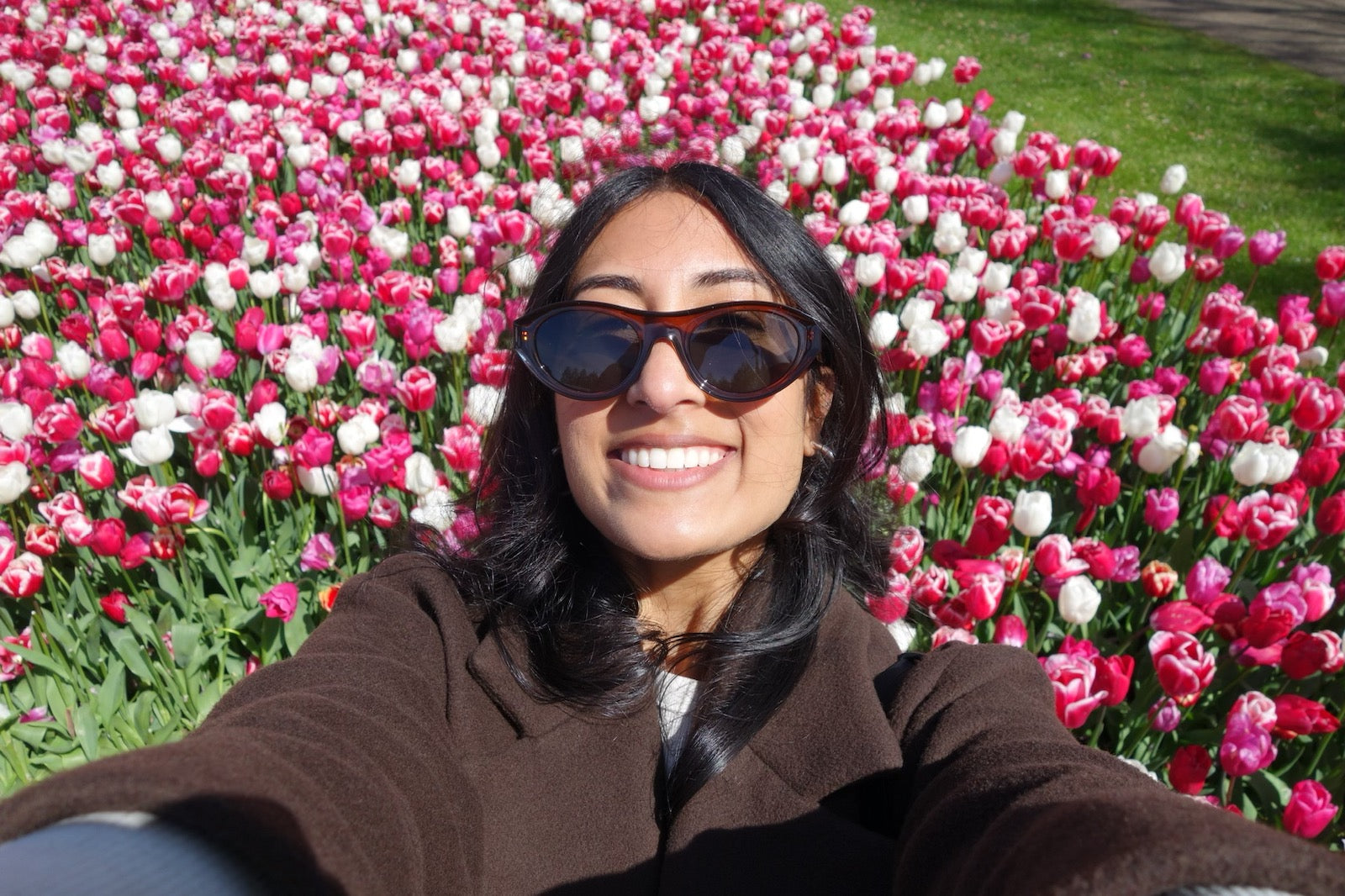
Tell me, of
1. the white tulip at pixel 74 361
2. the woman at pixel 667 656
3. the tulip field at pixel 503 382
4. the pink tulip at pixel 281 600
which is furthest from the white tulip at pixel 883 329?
the white tulip at pixel 74 361

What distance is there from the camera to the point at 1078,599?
6.77ft

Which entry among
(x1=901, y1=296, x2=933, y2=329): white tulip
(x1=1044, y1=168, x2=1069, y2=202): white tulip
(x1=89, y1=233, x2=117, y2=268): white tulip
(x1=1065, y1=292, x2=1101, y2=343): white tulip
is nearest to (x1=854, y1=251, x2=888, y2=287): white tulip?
(x1=901, y1=296, x2=933, y2=329): white tulip

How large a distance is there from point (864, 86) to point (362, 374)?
3744 millimetres

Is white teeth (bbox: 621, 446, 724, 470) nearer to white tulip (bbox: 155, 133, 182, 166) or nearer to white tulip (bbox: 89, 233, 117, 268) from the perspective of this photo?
white tulip (bbox: 89, 233, 117, 268)

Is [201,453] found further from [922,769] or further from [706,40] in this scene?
[706,40]

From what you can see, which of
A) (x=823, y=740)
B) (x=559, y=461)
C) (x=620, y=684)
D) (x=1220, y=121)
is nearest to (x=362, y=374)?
(x=559, y=461)

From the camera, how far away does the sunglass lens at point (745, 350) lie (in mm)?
1371

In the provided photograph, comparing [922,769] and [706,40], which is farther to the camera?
[706,40]

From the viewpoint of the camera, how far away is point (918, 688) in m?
1.37

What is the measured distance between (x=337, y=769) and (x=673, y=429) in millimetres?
663

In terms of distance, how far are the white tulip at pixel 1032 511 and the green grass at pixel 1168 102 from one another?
3.81 meters

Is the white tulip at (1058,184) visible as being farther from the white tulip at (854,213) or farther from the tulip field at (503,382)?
the white tulip at (854,213)

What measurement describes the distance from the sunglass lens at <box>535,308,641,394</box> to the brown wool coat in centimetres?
44

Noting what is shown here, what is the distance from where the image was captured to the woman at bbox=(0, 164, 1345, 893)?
115cm
